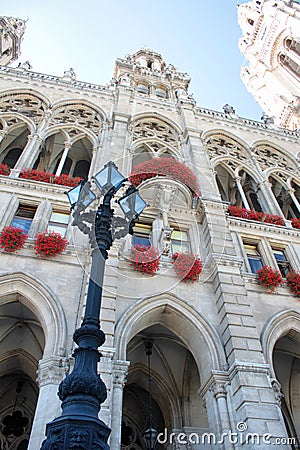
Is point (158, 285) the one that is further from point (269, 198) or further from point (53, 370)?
point (269, 198)

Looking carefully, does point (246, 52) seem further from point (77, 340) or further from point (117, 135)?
point (77, 340)

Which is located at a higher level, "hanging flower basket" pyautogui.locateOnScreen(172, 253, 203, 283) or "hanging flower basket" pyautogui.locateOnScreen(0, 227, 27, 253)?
"hanging flower basket" pyautogui.locateOnScreen(0, 227, 27, 253)

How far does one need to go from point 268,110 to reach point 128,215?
55363mm

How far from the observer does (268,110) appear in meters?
55.9

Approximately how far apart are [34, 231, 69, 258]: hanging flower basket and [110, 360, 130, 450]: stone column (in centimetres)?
390

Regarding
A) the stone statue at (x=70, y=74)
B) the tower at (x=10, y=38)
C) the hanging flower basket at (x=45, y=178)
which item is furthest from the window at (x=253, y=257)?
the tower at (x=10, y=38)

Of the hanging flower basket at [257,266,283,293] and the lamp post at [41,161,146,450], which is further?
the hanging flower basket at [257,266,283,293]

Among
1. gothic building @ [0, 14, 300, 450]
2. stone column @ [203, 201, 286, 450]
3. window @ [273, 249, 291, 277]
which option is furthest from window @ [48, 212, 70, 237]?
window @ [273, 249, 291, 277]

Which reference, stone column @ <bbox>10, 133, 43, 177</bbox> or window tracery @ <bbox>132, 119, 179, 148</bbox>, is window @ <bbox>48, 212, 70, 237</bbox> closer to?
stone column @ <bbox>10, 133, 43, 177</bbox>

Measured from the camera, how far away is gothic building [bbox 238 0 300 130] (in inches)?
1703

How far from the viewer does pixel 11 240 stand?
35.9ft

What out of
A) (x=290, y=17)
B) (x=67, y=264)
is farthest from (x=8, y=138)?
(x=290, y=17)

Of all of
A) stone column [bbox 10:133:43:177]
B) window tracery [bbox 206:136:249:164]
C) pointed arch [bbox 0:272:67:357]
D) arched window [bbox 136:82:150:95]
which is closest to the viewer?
pointed arch [bbox 0:272:67:357]

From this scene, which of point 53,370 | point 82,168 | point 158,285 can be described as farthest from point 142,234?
point 82,168
